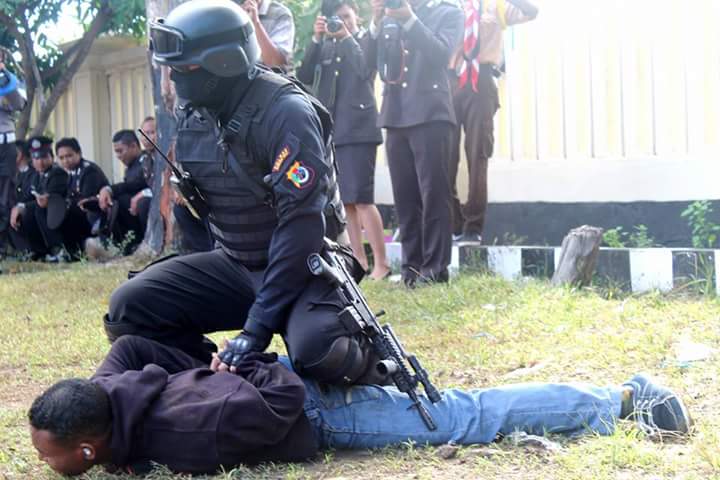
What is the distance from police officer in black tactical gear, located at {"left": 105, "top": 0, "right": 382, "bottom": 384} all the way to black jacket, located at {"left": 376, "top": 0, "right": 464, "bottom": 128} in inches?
119

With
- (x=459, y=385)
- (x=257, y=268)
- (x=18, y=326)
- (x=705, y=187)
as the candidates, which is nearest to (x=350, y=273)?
(x=257, y=268)

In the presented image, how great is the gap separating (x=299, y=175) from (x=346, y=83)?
4.01 m

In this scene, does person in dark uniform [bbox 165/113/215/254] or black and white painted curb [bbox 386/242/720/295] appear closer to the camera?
person in dark uniform [bbox 165/113/215/254]

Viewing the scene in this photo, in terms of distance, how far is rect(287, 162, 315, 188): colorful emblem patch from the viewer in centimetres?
359

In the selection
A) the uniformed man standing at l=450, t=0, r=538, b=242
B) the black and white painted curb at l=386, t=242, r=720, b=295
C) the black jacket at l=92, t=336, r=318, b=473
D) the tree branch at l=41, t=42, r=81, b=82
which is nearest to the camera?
the black jacket at l=92, t=336, r=318, b=473

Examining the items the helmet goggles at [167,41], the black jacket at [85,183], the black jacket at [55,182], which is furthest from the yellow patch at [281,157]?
the black jacket at [55,182]

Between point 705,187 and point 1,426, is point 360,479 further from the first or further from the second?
point 705,187

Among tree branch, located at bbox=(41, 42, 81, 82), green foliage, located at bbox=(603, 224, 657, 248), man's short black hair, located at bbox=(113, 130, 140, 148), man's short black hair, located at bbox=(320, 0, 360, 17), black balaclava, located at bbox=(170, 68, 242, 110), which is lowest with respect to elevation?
green foliage, located at bbox=(603, 224, 657, 248)

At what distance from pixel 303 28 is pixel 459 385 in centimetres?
693

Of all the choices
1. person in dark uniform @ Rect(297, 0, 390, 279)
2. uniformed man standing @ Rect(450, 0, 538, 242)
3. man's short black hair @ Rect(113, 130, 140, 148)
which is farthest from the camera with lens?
man's short black hair @ Rect(113, 130, 140, 148)

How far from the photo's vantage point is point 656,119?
25.3 ft

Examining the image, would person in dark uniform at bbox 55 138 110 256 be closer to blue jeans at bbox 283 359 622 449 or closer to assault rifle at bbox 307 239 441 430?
assault rifle at bbox 307 239 441 430

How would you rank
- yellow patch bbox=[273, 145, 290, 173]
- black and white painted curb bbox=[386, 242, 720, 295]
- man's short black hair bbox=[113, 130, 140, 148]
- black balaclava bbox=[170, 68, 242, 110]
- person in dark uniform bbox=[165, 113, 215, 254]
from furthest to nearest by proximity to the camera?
man's short black hair bbox=[113, 130, 140, 148]
black and white painted curb bbox=[386, 242, 720, 295]
person in dark uniform bbox=[165, 113, 215, 254]
black balaclava bbox=[170, 68, 242, 110]
yellow patch bbox=[273, 145, 290, 173]

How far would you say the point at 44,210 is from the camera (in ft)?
38.6
